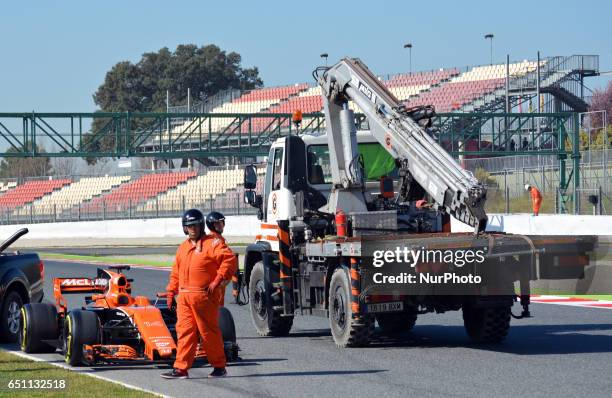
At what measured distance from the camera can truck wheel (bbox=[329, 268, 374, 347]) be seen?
1356cm

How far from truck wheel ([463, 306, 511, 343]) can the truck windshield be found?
2479mm

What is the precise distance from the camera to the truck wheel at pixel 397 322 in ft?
52.1

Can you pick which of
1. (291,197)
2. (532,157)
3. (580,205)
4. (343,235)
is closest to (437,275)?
(343,235)

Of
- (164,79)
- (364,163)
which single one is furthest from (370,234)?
(164,79)

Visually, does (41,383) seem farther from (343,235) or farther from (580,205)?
(580,205)

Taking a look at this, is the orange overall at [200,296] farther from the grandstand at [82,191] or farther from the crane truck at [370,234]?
the grandstand at [82,191]

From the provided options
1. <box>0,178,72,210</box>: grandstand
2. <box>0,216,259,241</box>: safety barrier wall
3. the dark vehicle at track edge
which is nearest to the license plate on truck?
the dark vehicle at track edge

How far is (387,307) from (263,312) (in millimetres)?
3053

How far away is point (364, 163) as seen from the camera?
16.2m

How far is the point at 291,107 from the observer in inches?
3329

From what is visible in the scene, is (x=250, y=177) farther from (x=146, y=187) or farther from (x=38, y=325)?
(x=146, y=187)

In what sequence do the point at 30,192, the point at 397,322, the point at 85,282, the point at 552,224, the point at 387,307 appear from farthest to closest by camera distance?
the point at 30,192 → the point at 552,224 → the point at 397,322 → the point at 85,282 → the point at 387,307

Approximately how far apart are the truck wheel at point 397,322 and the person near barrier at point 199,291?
4.85 metres

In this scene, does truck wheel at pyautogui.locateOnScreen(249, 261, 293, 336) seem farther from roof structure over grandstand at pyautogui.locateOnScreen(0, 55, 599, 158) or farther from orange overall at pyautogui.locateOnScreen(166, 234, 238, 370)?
roof structure over grandstand at pyautogui.locateOnScreen(0, 55, 599, 158)
